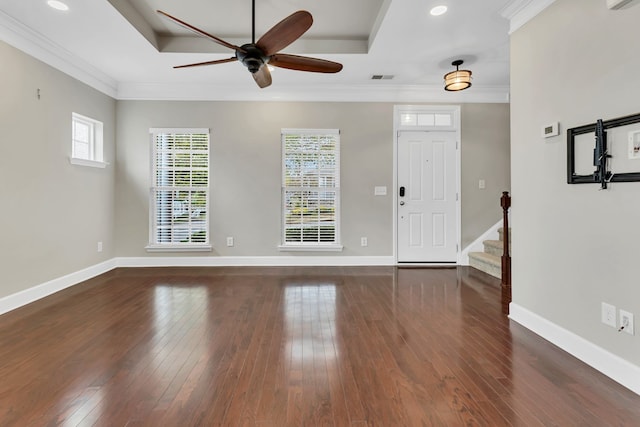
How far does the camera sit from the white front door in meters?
5.18

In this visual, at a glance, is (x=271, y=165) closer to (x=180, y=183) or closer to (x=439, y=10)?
(x=180, y=183)

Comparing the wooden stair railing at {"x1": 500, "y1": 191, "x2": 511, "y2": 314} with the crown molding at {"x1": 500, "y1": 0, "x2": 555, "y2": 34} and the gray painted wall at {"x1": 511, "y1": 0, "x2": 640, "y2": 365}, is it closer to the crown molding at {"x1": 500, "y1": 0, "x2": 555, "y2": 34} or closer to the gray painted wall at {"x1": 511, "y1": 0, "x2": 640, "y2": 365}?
the gray painted wall at {"x1": 511, "y1": 0, "x2": 640, "y2": 365}

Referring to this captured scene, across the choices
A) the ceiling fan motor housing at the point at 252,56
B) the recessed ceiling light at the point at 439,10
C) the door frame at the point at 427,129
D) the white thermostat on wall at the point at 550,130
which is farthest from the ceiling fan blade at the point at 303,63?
the door frame at the point at 427,129

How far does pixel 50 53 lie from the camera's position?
3656 millimetres

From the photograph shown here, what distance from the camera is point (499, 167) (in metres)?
5.20

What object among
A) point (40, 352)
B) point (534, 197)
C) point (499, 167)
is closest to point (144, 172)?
point (40, 352)

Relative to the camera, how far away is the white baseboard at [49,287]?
3.18 metres

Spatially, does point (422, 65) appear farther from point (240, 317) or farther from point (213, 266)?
point (213, 266)

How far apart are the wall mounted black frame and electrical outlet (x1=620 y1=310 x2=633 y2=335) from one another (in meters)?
0.79

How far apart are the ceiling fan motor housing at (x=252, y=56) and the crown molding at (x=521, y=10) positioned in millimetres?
2207

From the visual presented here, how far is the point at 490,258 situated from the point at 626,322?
111 inches

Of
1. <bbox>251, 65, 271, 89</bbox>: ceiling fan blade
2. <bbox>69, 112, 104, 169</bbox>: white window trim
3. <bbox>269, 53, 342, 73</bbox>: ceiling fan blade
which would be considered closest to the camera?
<bbox>269, 53, 342, 73</bbox>: ceiling fan blade

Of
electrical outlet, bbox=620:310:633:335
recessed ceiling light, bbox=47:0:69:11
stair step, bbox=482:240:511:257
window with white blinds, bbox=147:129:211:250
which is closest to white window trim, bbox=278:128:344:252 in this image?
window with white blinds, bbox=147:129:211:250

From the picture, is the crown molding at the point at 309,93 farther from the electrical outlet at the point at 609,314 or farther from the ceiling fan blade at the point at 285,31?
the electrical outlet at the point at 609,314
